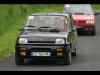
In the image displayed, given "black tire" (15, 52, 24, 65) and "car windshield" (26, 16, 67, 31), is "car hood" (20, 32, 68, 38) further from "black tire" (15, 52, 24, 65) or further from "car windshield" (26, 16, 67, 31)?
"black tire" (15, 52, 24, 65)

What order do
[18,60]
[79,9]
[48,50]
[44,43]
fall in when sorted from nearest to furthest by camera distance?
[48,50], [44,43], [18,60], [79,9]

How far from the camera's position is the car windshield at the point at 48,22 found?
17.8m

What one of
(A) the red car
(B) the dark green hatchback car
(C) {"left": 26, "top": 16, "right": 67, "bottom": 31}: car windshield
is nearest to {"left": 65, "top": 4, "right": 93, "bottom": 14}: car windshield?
(A) the red car

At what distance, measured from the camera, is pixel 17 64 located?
56.3 ft

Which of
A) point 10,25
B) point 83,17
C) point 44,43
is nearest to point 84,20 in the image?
point 83,17

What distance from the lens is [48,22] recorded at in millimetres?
18016

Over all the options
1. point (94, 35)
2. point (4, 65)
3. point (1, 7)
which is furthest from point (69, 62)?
point (1, 7)

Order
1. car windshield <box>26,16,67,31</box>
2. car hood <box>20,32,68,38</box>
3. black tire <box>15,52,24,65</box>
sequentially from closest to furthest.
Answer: black tire <box>15,52,24,65</box> < car hood <box>20,32,68,38</box> < car windshield <box>26,16,67,31</box>

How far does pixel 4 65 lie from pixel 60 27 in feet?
7.48

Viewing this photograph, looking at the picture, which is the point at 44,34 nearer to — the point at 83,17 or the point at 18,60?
the point at 18,60

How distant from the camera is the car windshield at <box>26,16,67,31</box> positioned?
17797mm

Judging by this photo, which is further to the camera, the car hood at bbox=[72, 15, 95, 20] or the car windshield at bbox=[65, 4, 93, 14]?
the car windshield at bbox=[65, 4, 93, 14]

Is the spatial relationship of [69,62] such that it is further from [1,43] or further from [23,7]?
[23,7]

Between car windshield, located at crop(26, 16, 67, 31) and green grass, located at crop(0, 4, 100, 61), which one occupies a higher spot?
car windshield, located at crop(26, 16, 67, 31)
